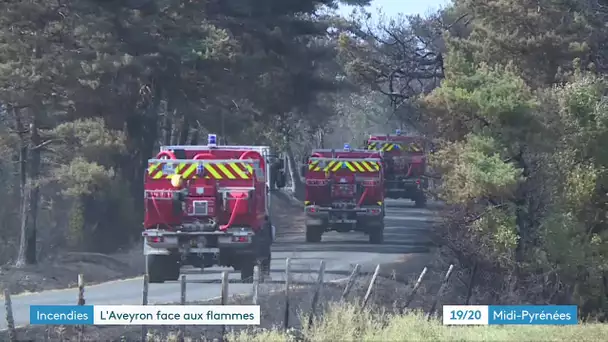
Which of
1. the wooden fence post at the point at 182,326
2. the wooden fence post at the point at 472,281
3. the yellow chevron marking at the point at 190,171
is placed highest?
the yellow chevron marking at the point at 190,171

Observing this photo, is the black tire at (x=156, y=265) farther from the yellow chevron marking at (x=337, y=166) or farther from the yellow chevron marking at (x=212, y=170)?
the yellow chevron marking at (x=337, y=166)

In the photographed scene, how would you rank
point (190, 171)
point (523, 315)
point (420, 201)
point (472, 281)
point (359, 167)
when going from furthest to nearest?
point (420, 201), point (359, 167), point (472, 281), point (190, 171), point (523, 315)

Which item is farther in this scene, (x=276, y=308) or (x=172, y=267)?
(x=172, y=267)

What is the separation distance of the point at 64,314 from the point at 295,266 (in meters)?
12.4

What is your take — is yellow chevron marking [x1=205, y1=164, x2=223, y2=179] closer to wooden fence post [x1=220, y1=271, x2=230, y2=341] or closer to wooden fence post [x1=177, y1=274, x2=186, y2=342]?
wooden fence post [x1=177, y1=274, x2=186, y2=342]

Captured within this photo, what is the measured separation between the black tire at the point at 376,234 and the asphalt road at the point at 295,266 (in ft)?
0.70

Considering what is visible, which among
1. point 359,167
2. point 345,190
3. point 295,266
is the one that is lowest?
point 295,266

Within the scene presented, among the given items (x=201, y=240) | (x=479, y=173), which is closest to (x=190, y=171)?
(x=201, y=240)

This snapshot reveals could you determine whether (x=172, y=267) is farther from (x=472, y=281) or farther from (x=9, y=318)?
(x=9, y=318)

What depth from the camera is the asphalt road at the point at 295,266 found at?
20594 mm

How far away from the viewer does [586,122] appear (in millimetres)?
22516

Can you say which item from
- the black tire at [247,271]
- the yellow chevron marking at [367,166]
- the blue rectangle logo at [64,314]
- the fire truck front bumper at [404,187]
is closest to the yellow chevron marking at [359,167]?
the yellow chevron marking at [367,166]

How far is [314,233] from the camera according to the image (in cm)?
3409

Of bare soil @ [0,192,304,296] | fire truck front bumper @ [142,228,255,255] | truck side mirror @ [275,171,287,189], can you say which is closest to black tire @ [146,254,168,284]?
fire truck front bumper @ [142,228,255,255]
